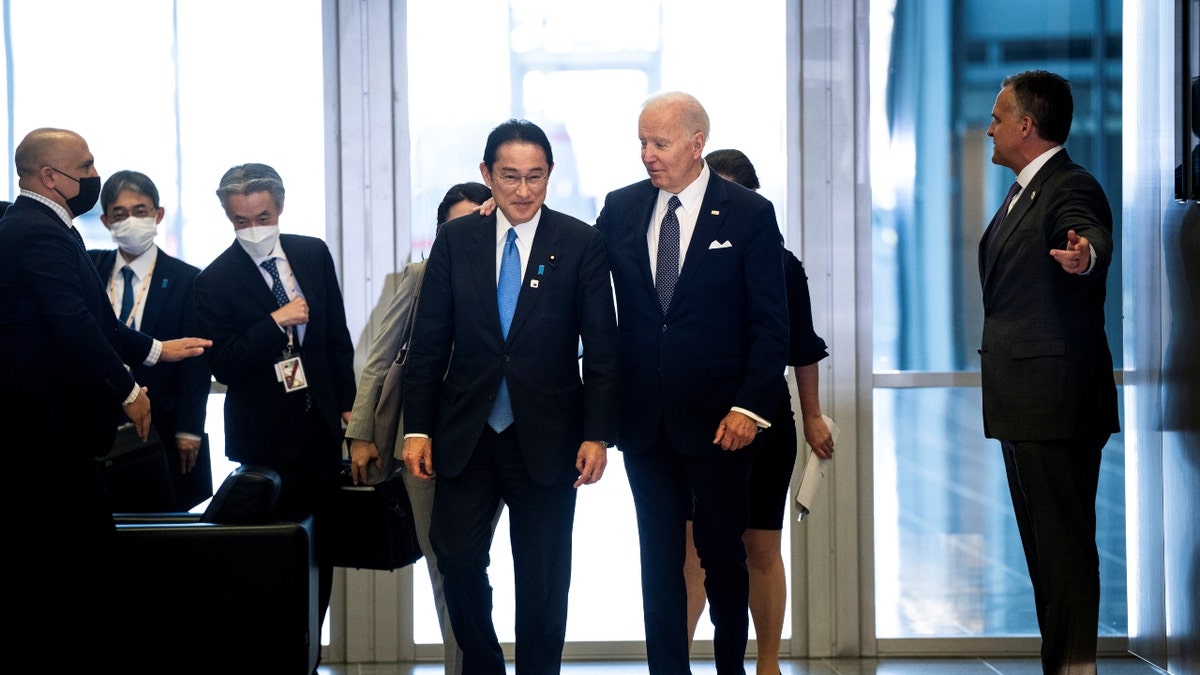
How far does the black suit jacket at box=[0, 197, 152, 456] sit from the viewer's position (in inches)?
137

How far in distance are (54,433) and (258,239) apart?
0.97 m

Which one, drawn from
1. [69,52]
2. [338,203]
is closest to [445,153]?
[338,203]

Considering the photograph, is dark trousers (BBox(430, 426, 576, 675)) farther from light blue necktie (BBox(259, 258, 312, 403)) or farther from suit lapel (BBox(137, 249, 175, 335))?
suit lapel (BBox(137, 249, 175, 335))

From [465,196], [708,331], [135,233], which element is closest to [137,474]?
[135,233]

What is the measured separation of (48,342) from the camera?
11.6 ft

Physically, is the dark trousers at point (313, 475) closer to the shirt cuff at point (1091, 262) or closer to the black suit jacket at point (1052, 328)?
the black suit jacket at point (1052, 328)

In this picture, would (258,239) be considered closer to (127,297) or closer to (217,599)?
(127,297)

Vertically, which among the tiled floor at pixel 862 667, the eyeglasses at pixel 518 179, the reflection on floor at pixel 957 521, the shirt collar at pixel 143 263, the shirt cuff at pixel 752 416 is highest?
the eyeglasses at pixel 518 179

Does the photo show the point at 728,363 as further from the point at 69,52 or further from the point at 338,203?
the point at 69,52

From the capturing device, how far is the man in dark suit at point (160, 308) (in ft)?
14.7

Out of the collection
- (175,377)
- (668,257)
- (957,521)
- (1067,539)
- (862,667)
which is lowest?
(862,667)

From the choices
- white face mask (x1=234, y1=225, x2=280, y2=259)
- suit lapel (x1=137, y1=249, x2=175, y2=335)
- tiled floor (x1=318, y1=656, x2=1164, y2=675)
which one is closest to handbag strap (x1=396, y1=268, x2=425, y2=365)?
white face mask (x1=234, y1=225, x2=280, y2=259)

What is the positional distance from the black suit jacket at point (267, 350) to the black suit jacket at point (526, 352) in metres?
0.75

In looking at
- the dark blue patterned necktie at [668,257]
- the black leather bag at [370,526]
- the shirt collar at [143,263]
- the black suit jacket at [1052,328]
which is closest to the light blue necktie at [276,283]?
the black leather bag at [370,526]
